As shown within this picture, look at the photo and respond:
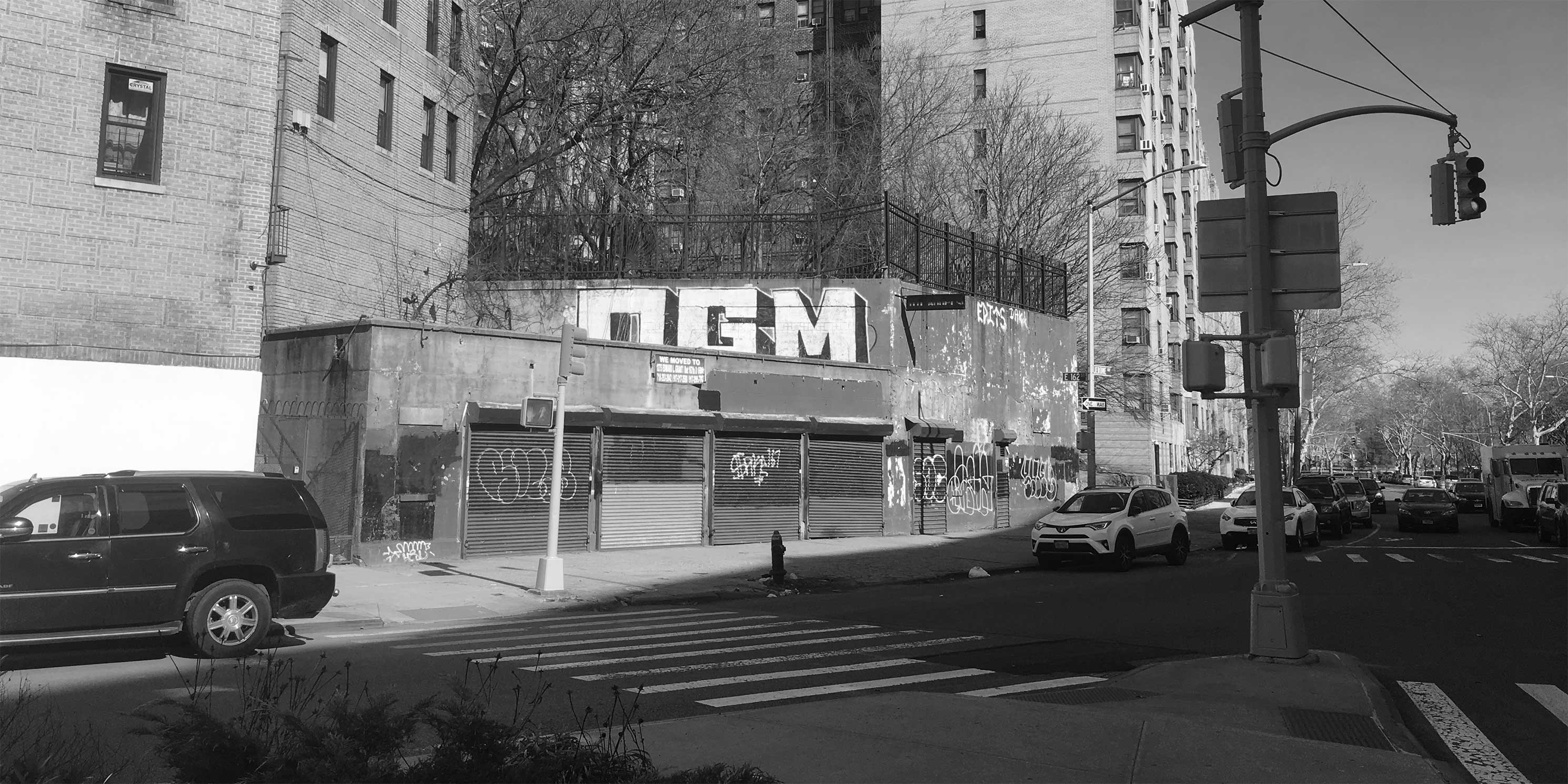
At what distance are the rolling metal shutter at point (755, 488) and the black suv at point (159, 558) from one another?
42.5 feet

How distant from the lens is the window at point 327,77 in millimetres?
22172

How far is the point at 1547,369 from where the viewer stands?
2591 inches

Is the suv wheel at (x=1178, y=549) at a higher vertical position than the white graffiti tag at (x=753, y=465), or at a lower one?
lower

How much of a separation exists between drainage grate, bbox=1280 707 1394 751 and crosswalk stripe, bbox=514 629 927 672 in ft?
13.9

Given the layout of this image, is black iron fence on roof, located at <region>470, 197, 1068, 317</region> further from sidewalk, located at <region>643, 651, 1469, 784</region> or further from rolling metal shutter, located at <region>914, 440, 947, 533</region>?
sidewalk, located at <region>643, 651, 1469, 784</region>

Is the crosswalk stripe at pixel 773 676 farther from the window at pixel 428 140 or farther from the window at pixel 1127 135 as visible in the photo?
the window at pixel 1127 135

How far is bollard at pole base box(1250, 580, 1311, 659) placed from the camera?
29.2 ft

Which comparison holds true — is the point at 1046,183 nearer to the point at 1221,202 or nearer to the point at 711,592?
the point at 711,592

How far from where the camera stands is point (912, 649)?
34.9ft

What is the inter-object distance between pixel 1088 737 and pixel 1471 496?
6067cm

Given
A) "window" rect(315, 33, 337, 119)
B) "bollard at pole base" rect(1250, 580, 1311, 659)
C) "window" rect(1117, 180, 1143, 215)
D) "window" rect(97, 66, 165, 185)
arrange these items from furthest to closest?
"window" rect(1117, 180, 1143, 215) < "window" rect(315, 33, 337, 119) < "window" rect(97, 66, 165, 185) < "bollard at pole base" rect(1250, 580, 1311, 659)

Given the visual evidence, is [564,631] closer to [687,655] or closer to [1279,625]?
[687,655]

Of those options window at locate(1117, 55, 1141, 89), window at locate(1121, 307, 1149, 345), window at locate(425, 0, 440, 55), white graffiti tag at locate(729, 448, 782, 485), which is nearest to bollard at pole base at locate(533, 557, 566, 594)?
white graffiti tag at locate(729, 448, 782, 485)

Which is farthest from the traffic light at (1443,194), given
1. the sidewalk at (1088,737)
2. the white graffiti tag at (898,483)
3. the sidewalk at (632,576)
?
the white graffiti tag at (898,483)
